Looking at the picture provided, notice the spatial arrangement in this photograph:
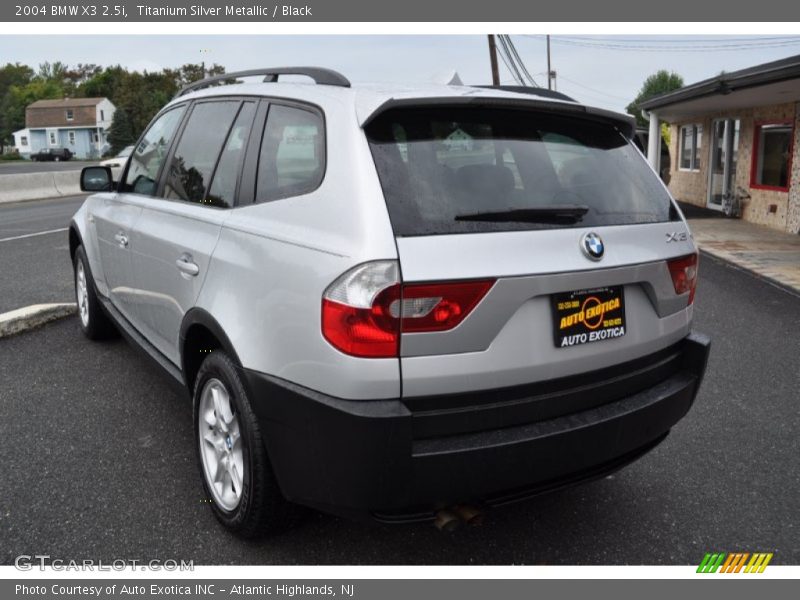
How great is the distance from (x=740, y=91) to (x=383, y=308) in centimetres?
1348

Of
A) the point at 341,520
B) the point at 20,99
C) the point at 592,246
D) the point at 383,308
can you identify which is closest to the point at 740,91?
the point at 592,246

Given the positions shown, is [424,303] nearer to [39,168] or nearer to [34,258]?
[34,258]

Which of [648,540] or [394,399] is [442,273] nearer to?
[394,399]

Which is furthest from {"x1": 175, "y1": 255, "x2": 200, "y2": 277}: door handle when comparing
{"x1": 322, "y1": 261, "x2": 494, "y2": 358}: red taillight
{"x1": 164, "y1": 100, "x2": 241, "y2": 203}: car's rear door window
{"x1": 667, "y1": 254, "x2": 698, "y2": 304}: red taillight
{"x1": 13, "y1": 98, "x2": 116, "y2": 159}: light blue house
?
{"x1": 13, "y1": 98, "x2": 116, "y2": 159}: light blue house

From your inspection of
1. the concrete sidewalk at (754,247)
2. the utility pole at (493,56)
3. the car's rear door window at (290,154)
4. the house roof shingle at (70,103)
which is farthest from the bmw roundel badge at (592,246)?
the house roof shingle at (70,103)

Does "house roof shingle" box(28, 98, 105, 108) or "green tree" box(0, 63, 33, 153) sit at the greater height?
"green tree" box(0, 63, 33, 153)

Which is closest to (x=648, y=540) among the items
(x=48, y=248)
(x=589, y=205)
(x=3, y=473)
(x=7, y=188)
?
(x=589, y=205)

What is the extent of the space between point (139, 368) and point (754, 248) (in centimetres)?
1053

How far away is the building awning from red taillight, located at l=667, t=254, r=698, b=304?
9.60 m

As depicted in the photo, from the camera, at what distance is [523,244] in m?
2.46

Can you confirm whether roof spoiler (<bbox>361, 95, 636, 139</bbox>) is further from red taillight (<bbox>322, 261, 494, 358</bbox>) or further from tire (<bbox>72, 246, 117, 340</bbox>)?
tire (<bbox>72, 246, 117, 340</bbox>)

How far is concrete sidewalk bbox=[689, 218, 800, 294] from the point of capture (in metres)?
9.78

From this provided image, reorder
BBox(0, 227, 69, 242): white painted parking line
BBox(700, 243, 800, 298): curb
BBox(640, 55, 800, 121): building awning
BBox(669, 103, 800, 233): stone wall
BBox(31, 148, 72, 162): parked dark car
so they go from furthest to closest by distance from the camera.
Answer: BBox(31, 148, 72, 162): parked dark car
BBox(669, 103, 800, 233): stone wall
BBox(0, 227, 69, 242): white painted parking line
BBox(640, 55, 800, 121): building awning
BBox(700, 243, 800, 298): curb

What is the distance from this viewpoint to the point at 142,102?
294 ft
